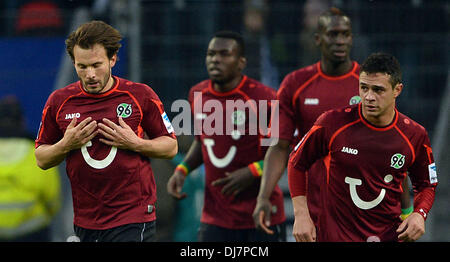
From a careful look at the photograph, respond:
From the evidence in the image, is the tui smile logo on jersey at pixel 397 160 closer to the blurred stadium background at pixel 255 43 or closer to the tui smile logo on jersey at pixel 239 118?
the tui smile logo on jersey at pixel 239 118

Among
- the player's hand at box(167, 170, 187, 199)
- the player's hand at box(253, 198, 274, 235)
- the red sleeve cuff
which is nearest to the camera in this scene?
the red sleeve cuff

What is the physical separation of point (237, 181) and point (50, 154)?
2195 mm

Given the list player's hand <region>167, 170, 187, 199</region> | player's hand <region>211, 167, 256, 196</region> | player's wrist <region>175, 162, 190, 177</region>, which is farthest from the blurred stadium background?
player's hand <region>211, 167, 256, 196</region>

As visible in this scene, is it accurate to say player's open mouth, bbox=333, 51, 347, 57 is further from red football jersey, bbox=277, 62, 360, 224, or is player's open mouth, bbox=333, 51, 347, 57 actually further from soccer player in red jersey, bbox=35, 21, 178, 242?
soccer player in red jersey, bbox=35, 21, 178, 242

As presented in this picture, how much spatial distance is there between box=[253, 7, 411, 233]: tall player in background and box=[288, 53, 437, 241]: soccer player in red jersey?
114 centimetres

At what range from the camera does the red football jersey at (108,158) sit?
5.76 meters

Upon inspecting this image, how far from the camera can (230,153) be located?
300 inches

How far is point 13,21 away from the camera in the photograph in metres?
10.8

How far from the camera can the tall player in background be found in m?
7.05

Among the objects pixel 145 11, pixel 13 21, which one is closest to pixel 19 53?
pixel 13 21

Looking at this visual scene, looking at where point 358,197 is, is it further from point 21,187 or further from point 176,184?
point 21,187

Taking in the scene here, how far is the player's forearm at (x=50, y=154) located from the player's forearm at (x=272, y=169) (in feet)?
6.49

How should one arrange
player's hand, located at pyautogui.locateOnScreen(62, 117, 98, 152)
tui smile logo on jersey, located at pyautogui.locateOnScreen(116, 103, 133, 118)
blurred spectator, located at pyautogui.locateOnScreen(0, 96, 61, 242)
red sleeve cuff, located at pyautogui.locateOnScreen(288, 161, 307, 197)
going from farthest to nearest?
blurred spectator, located at pyautogui.locateOnScreen(0, 96, 61, 242) < red sleeve cuff, located at pyautogui.locateOnScreen(288, 161, 307, 197) < tui smile logo on jersey, located at pyautogui.locateOnScreen(116, 103, 133, 118) < player's hand, located at pyautogui.locateOnScreen(62, 117, 98, 152)
